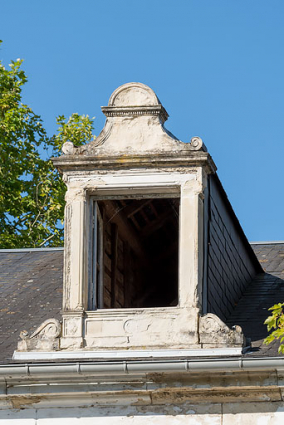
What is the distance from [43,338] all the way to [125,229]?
2.60m

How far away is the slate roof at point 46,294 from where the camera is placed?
13.6 metres

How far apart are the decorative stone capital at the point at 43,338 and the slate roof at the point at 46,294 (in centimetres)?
23

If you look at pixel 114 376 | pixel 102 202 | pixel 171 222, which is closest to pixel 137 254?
pixel 171 222

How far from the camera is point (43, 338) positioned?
42.3ft

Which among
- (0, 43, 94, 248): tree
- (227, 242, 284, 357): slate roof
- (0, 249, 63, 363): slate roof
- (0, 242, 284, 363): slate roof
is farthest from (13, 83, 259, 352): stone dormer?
(0, 43, 94, 248): tree

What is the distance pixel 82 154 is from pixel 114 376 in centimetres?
258

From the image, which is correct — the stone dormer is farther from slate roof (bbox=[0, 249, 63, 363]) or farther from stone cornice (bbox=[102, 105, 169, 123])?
slate roof (bbox=[0, 249, 63, 363])

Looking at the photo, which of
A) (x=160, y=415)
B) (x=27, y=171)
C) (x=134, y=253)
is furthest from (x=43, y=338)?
(x=27, y=171)

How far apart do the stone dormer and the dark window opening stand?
22 mm

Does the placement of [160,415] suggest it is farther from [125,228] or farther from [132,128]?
[125,228]

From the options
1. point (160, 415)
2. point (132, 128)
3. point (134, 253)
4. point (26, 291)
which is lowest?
point (160, 415)

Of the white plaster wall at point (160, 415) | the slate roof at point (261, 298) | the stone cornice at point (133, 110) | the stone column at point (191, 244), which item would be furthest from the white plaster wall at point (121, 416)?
the stone cornice at point (133, 110)

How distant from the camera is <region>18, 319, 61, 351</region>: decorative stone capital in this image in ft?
42.1

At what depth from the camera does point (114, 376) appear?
12.2m
